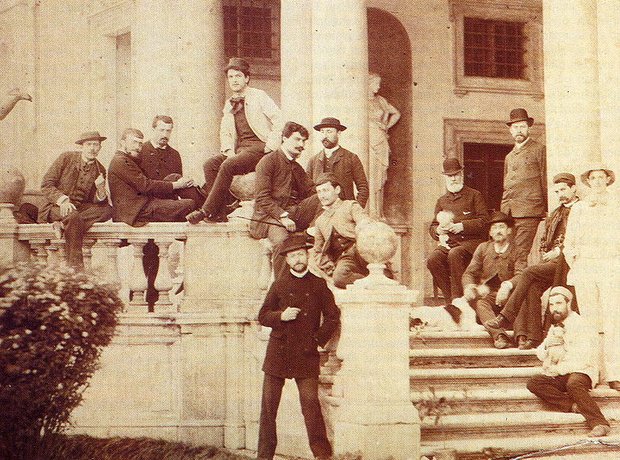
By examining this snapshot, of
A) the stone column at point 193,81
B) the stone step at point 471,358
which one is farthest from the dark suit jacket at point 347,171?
the stone column at point 193,81

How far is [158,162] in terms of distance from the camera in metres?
15.6

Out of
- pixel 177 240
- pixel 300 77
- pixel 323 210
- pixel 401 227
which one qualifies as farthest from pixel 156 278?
pixel 401 227

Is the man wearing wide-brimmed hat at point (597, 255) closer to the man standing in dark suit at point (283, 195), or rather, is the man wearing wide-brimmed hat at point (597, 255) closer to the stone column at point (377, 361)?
the stone column at point (377, 361)

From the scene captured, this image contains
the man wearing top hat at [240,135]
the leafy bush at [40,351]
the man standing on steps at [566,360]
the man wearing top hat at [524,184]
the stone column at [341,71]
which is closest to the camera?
the leafy bush at [40,351]

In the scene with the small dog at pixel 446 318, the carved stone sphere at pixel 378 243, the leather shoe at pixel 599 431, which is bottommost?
the leather shoe at pixel 599 431

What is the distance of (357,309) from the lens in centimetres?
1275

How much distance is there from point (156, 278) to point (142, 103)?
247 inches

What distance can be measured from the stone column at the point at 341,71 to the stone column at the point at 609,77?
251 cm

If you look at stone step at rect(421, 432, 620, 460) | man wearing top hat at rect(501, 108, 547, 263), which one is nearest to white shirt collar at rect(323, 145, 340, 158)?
man wearing top hat at rect(501, 108, 547, 263)

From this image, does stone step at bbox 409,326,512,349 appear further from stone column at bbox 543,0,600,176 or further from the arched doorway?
the arched doorway

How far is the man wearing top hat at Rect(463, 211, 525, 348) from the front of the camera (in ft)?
49.8

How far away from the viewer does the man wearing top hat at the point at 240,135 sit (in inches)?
588

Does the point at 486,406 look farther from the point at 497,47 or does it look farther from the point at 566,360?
the point at 497,47

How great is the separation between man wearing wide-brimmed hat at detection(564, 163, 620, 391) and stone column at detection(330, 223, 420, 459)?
2381 mm
